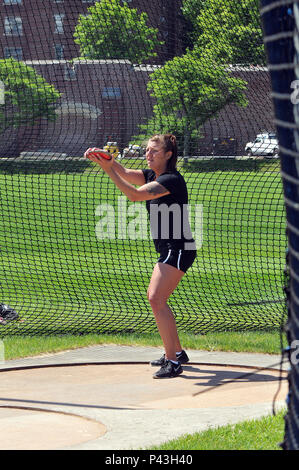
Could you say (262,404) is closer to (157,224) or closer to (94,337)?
(157,224)

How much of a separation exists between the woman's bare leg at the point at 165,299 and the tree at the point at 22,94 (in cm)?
579

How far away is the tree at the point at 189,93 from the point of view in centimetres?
1076

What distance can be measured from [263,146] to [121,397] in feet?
22.2

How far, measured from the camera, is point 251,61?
33.3ft

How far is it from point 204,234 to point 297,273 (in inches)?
541

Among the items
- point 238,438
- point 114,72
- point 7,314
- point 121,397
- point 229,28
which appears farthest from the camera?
point 114,72

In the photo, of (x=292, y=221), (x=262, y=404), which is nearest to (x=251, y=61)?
(x=262, y=404)

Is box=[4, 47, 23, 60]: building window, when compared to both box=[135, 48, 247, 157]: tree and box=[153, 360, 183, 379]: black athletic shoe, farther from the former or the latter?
box=[153, 360, 183, 379]: black athletic shoe

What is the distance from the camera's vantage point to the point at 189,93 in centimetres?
1170

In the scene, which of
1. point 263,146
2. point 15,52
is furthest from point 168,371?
point 263,146

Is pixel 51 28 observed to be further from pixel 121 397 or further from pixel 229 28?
pixel 121 397

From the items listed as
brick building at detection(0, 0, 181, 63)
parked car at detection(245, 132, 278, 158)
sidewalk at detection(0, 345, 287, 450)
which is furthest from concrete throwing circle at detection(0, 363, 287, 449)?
parked car at detection(245, 132, 278, 158)

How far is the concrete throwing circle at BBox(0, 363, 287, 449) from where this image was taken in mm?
4918
